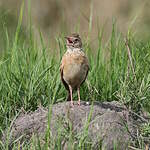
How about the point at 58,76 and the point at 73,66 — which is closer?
the point at 73,66

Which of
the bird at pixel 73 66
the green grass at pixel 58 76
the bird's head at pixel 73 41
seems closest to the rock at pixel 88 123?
the green grass at pixel 58 76

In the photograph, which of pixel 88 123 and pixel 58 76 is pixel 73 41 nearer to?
pixel 58 76

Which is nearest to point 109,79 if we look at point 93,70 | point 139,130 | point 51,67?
point 93,70

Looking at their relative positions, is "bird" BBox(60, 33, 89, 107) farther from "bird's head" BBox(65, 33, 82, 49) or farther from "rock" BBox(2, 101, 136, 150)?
"rock" BBox(2, 101, 136, 150)

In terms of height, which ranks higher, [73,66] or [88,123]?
[73,66]

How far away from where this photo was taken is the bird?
6.85 meters

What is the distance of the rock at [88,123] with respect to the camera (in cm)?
578

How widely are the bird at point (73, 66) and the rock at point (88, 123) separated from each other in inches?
17.2

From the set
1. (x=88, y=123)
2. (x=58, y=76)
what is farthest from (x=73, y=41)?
(x=88, y=123)

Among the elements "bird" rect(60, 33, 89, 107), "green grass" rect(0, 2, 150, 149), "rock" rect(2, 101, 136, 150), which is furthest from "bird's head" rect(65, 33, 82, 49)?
"rock" rect(2, 101, 136, 150)

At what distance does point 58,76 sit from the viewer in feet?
23.7

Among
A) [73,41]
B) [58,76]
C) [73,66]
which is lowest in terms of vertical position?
[58,76]

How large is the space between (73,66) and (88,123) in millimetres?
1361

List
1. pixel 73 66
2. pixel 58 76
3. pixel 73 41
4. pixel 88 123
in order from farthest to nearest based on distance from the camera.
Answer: pixel 58 76, pixel 73 41, pixel 73 66, pixel 88 123
